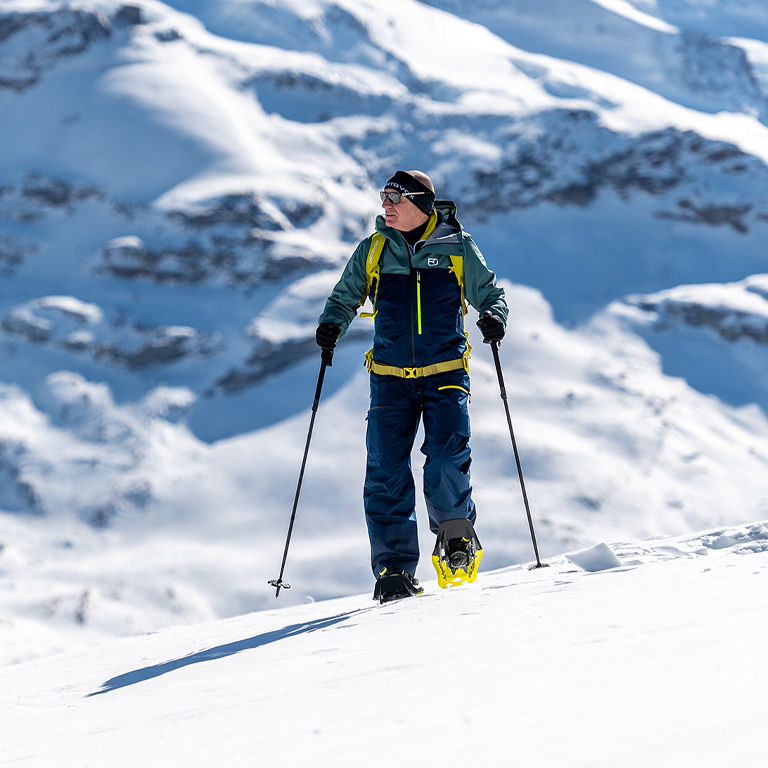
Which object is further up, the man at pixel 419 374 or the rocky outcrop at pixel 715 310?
the man at pixel 419 374

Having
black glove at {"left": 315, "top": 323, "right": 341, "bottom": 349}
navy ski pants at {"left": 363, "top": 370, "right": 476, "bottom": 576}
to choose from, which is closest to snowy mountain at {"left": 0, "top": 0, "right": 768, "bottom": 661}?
black glove at {"left": 315, "top": 323, "right": 341, "bottom": 349}

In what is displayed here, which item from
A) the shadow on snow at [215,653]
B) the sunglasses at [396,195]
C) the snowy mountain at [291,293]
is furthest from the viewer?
the snowy mountain at [291,293]

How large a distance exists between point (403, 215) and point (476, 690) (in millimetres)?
3463

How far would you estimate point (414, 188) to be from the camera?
498cm

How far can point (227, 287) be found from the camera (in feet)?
196

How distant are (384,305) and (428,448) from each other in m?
0.88

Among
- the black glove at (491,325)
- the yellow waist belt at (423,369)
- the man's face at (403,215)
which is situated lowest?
the yellow waist belt at (423,369)

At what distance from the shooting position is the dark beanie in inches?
195

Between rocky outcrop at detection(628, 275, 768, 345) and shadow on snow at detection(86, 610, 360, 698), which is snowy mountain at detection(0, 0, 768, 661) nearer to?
rocky outcrop at detection(628, 275, 768, 345)

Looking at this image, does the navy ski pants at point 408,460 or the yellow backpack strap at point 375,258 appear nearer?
the navy ski pants at point 408,460

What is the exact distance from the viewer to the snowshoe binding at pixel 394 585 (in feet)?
15.3

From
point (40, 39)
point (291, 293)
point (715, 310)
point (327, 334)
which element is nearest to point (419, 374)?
point (327, 334)

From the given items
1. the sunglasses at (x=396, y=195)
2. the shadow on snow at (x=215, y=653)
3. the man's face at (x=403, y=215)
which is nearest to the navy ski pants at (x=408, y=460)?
the shadow on snow at (x=215, y=653)

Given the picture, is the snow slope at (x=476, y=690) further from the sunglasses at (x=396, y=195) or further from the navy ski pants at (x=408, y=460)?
the sunglasses at (x=396, y=195)
